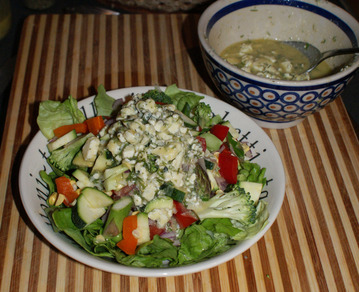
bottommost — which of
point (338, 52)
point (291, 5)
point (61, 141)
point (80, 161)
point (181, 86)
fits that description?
point (80, 161)

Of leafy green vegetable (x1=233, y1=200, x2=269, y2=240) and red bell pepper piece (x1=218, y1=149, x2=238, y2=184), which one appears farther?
red bell pepper piece (x1=218, y1=149, x2=238, y2=184)

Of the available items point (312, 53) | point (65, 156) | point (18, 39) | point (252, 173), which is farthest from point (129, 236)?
point (18, 39)

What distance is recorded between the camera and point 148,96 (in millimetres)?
2232

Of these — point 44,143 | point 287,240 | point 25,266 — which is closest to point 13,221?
point 25,266

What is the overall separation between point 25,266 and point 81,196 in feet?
1.82

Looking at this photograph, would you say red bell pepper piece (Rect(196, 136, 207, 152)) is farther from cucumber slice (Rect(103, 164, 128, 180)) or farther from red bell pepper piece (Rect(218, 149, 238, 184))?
cucumber slice (Rect(103, 164, 128, 180))

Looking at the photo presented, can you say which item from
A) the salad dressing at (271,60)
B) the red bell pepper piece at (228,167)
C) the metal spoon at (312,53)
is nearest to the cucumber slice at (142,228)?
the red bell pepper piece at (228,167)

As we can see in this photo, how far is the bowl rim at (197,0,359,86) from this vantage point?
7.46ft

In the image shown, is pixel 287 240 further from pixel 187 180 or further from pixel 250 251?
pixel 187 180

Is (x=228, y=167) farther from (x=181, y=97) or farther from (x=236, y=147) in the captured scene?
(x=181, y=97)

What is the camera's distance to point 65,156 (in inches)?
82.6

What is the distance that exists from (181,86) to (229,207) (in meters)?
1.41

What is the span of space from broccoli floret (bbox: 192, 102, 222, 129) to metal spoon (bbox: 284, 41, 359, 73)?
34.6 inches

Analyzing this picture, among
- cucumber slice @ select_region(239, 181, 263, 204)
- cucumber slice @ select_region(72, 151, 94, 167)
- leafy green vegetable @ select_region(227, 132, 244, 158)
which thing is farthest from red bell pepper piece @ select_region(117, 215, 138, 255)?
leafy green vegetable @ select_region(227, 132, 244, 158)
